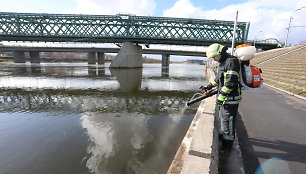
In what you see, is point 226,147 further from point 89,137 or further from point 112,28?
point 112,28

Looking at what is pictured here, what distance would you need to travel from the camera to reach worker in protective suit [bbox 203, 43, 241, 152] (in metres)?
3.19

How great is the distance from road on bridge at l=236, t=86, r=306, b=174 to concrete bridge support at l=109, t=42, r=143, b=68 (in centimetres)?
4313

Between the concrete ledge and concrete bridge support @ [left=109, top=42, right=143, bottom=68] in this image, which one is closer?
the concrete ledge

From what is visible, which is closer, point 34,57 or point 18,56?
point 18,56

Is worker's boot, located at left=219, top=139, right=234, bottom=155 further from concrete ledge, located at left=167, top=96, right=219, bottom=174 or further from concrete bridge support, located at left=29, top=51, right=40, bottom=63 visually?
concrete bridge support, located at left=29, top=51, right=40, bottom=63

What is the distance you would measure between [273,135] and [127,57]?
46264 mm

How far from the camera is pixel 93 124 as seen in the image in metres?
6.92

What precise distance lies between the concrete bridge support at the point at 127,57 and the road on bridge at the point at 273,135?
43.1 metres

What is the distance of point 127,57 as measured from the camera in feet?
156

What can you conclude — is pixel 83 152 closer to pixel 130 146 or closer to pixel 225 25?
pixel 130 146

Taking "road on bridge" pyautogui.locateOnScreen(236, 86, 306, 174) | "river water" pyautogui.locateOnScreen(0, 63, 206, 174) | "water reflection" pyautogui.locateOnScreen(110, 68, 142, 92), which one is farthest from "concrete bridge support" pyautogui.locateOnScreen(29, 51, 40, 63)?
"road on bridge" pyautogui.locateOnScreen(236, 86, 306, 174)

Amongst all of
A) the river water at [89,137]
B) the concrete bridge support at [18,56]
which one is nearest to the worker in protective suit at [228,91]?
the river water at [89,137]

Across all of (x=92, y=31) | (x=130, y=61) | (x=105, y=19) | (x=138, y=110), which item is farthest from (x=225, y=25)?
(x=138, y=110)

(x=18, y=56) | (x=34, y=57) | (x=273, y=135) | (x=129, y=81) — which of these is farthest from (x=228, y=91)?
(x=34, y=57)
